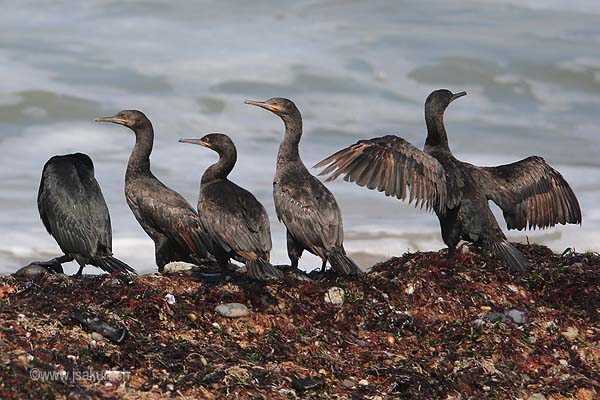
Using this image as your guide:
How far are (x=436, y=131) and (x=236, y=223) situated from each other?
2590mm

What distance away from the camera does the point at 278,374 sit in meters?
8.59

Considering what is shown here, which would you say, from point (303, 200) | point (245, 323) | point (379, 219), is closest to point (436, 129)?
point (303, 200)

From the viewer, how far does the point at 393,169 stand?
428 inches

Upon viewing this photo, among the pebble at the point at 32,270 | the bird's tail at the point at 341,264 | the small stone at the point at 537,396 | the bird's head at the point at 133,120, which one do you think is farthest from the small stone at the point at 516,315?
the bird's head at the point at 133,120

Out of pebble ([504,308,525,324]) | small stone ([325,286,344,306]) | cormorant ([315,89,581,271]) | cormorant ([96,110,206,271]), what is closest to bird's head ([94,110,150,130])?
cormorant ([96,110,206,271])

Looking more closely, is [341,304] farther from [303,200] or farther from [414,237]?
[414,237]

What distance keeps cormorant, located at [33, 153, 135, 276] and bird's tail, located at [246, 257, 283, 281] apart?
1.54 meters

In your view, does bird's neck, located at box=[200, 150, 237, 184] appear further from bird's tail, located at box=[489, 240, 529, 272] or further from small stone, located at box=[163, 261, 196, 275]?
bird's tail, located at box=[489, 240, 529, 272]

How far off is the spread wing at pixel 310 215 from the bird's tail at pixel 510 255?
1.59m

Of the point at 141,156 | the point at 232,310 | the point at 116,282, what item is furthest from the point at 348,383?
the point at 141,156

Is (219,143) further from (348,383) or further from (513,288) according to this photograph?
(348,383)

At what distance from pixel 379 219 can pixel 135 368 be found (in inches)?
364

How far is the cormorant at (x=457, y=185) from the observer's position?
10.9 meters

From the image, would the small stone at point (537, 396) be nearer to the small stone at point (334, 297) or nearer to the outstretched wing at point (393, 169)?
the small stone at point (334, 297)
